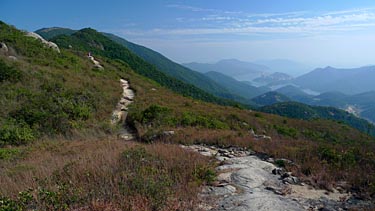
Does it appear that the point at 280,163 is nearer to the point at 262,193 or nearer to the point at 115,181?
the point at 262,193

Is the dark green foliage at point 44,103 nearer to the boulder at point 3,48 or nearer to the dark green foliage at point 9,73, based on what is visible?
the dark green foliage at point 9,73

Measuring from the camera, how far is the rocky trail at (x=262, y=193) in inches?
217

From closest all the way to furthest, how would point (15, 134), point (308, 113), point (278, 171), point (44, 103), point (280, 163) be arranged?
point (278, 171)
point (280, 163)
point (15, 134)
point (44, 103)
point (308, 113)

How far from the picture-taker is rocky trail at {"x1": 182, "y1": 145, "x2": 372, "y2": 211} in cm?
551

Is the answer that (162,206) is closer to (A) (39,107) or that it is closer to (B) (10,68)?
(A) (39,107)

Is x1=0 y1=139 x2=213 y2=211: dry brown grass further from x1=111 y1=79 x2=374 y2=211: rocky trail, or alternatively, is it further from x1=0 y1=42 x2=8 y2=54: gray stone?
x1=0 y1=42 x2=8 y2=54: gray stone

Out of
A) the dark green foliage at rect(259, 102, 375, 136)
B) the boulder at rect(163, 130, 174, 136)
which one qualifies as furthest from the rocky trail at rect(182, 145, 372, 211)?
the dark green foliage at rect(259, 102, 375, 136)

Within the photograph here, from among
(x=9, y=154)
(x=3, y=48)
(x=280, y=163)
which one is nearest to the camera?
(x=280, y=163)

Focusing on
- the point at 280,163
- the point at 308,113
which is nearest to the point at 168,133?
the point at 280,163

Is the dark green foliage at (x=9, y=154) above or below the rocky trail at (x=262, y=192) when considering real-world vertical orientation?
below

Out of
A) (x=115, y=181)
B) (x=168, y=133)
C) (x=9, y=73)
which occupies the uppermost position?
(x=9, y=73)

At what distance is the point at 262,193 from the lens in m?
6.14

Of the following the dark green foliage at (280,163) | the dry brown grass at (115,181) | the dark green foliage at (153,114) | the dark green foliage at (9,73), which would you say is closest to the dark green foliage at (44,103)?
the dark green foliage at (9,73)

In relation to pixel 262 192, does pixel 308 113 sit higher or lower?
lower
